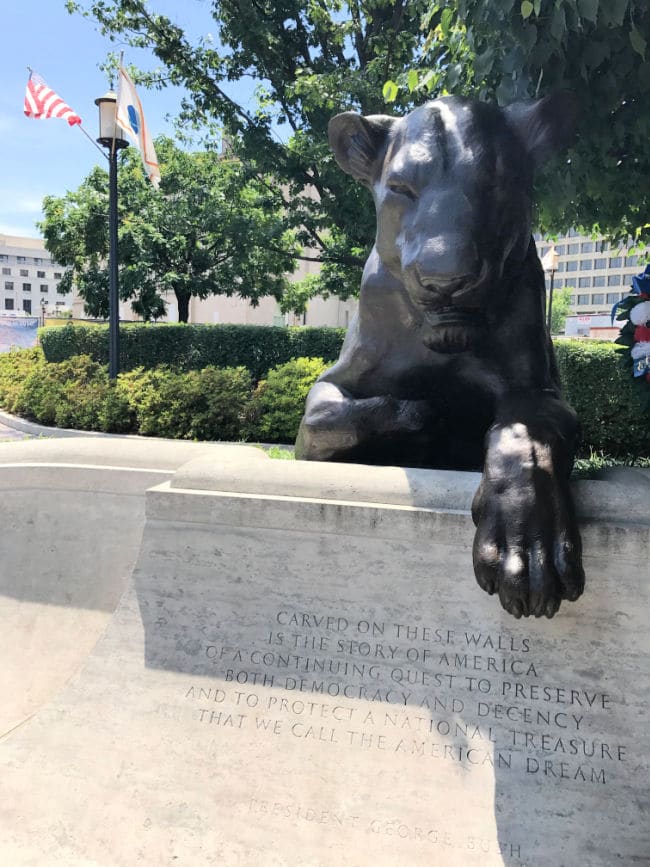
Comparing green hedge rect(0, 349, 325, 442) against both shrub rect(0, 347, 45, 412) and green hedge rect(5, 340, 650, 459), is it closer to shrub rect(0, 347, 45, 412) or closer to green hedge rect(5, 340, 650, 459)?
green hedge rect(5, 340, 650, 459)

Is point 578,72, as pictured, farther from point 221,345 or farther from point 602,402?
point 221,345

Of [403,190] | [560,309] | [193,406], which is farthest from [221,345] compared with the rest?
[560,309]

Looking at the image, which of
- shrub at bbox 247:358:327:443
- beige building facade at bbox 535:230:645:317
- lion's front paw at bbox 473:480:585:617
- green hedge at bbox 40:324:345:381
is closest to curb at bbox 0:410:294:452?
shrub at bbox 247:358:327:443

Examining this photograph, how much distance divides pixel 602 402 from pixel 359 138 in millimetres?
9406

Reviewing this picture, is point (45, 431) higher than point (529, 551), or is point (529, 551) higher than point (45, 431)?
point (529, 551)

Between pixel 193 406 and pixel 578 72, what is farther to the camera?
pixel 193 406

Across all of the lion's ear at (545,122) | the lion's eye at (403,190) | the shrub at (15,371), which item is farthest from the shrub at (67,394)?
the lion's ear at (545,122)

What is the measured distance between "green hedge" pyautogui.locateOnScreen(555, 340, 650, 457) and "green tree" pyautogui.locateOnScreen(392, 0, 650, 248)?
7.05 meters

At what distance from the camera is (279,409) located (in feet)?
38.8

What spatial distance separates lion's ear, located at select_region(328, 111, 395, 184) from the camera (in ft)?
8.85

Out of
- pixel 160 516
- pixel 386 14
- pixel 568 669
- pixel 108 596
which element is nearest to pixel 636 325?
pixel 568 669

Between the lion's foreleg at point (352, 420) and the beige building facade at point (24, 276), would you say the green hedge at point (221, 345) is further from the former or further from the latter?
the beige building facade at point (24, 276)

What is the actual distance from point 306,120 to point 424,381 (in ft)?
40.5

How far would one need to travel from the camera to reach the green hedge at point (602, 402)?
10.7m
